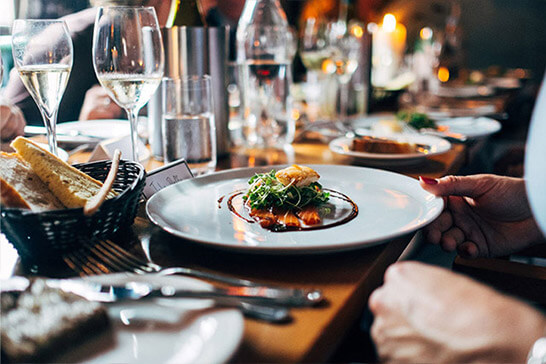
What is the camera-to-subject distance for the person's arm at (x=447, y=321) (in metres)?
0.49

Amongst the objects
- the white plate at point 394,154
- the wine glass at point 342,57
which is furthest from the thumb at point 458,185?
the wine glass at point 342,57

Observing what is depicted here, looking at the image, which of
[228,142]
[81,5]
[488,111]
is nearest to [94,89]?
[81,5]

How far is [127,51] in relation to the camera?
909mm

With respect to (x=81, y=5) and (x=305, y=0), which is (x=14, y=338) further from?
(x=305, y=0)

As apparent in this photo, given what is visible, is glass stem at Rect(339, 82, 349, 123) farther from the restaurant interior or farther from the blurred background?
the restaurant interior

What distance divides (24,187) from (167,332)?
1.18 feet

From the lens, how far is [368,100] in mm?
2213

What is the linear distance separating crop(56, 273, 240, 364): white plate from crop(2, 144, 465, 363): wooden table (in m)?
0.04

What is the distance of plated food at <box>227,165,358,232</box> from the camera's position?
77 centimetres

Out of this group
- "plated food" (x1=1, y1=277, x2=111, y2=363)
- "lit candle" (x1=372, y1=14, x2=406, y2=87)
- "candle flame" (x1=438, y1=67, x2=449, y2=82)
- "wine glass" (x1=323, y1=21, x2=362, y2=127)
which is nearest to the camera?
"plated food" (x1=1, y1=277, x2=111, y2=363)

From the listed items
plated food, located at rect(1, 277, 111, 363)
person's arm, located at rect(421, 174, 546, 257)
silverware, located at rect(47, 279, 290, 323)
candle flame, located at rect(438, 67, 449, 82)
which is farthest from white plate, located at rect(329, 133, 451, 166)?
candle flame, located at rect(438, 67, 449, 82)

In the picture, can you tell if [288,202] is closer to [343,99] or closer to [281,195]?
[281,195]

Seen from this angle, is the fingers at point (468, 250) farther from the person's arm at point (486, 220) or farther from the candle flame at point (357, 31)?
the candle flame at point (357, 31)

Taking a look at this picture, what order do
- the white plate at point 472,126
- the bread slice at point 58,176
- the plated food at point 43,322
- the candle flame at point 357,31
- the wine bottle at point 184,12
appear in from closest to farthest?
the plated food at point 43,322
the bread slice at point 58,176
the wine bottle at point 184,12
the white plate at point 472,126
the candle flame at point 357,31
